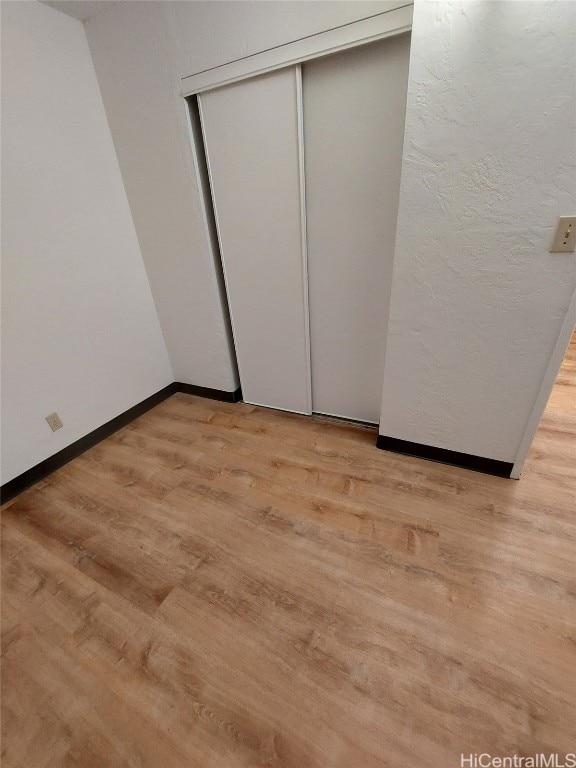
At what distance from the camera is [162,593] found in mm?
1214

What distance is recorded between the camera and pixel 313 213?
169 cm

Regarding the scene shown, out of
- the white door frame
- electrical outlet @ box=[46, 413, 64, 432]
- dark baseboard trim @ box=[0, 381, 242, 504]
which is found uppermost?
the white door frame

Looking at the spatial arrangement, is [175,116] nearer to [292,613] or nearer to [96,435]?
[96,435]

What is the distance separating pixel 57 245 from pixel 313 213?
1469 mm

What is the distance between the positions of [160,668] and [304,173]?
2.19 meters

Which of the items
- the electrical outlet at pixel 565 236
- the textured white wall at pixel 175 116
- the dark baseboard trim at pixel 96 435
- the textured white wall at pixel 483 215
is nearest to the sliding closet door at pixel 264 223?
the textured white wall at pixel 175 116

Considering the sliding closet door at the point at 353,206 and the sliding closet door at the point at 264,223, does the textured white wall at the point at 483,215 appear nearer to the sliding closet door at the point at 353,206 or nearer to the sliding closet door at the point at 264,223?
the sliding closet door at the point at 353,206

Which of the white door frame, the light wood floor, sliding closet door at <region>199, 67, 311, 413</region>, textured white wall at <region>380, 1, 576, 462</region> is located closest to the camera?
the light wood floor

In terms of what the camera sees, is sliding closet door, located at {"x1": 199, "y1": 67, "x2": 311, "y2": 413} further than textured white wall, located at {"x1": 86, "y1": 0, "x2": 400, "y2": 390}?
Yes

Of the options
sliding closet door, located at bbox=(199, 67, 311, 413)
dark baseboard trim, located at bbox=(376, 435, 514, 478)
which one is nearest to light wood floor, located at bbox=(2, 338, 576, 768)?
dark baseboard trim, located at bbox=(376, 435, 514, 478)

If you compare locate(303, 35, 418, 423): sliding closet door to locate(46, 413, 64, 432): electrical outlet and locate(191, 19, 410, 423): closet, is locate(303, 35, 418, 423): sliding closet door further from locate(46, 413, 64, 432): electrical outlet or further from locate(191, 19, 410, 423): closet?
locate(46, 413, 64, 432): electrical outlet

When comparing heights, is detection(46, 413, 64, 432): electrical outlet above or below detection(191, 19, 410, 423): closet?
below

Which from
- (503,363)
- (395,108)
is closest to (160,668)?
(503,363)

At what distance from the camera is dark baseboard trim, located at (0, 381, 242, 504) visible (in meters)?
1.74
